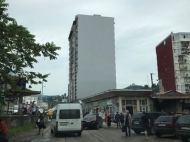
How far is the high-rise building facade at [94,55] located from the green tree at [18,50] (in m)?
86.6

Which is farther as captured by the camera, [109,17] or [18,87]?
[109,17]

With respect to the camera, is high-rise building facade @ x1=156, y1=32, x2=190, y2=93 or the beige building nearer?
the beige building

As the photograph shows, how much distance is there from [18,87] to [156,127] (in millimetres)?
11097

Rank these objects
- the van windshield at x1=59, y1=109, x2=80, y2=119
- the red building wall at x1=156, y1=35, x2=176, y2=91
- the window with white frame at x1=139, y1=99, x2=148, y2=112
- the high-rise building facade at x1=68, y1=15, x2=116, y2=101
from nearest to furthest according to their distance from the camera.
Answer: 1. the van windshield at x1=59, y1=109, x2=80, y2=119
2. the window with white frame at x1=139, y1=99, x2=148, y2=112
3. the red building wall at x1=156, y1=35, x2=176, y2=91
4. the high-rise building facade at x1=68, y1=15, x2=116, y2=101

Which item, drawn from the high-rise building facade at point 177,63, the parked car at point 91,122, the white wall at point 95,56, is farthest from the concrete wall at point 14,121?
the white wall at point 95,56

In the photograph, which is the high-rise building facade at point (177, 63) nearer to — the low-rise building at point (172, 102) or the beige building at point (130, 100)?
the low-rise building at point (172, 102)

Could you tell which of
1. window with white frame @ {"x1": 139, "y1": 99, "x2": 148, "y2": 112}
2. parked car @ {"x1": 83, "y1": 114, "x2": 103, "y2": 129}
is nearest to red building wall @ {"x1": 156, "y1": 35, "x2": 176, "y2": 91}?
window with white frame @ {"x1": 139, "y1": 99, "x2": 148, "y2": 112}

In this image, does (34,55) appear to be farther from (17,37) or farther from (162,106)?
(162,106)

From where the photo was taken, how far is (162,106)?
1699 inches

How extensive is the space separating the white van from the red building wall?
6390cm

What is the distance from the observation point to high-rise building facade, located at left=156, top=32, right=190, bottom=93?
3076 inches

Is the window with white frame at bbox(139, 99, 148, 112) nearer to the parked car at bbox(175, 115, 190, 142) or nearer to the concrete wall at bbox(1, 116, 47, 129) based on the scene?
the concrete wall at bbox(1, 116, 47, 129)

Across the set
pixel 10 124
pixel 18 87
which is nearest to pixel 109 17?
pixel 10 124

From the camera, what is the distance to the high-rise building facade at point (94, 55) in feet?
314
